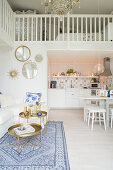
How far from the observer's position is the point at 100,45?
14.0ft

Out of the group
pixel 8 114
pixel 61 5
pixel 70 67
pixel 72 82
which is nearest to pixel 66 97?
pixel 72 82

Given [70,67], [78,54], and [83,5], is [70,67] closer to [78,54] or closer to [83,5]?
[78,54]

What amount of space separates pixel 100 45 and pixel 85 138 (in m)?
3.10

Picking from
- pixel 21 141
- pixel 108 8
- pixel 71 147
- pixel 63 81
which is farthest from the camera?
pixel 63 81

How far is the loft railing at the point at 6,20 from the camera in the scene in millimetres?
3402

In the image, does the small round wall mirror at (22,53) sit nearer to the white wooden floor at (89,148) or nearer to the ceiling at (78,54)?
the ceiling at (78,54)

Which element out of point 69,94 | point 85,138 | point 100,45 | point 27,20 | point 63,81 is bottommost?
point 85,138

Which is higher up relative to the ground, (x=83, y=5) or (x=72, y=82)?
A: (x=83, y=5)

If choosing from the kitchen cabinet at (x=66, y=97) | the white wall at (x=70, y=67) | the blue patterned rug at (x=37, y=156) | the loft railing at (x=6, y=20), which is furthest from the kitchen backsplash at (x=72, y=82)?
the blue patterned rug at (x=37, y=156)

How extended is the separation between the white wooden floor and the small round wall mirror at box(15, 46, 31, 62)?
8.79 ft

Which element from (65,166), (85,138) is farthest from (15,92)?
(65,166)

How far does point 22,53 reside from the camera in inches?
170

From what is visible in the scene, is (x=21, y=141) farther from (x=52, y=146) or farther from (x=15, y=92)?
(x=15, y=92)

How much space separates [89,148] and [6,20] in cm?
393
